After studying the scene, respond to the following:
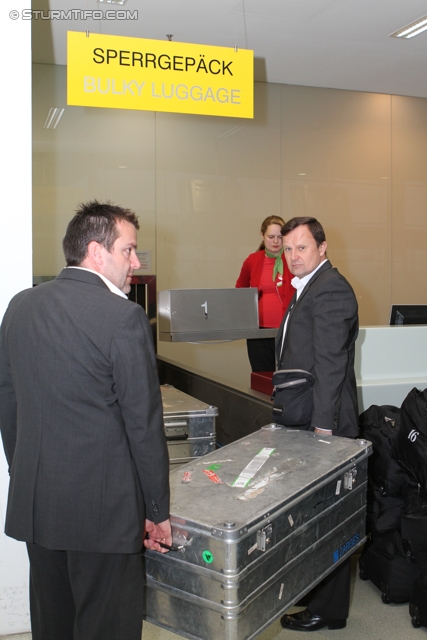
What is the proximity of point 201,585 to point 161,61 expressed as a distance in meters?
2.67

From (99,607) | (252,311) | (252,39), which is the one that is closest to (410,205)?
(252,39)

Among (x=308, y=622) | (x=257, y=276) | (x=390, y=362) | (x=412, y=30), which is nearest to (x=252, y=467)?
(x=308, y=622)

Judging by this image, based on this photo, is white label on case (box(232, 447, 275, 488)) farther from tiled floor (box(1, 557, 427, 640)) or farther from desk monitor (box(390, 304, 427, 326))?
desk monitor (box(390, 304, 427, 326))

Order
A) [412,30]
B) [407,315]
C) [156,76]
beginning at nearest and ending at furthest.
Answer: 1. [156,76]
2. [407,315]
3. [412,30]

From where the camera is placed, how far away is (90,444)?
1522mm

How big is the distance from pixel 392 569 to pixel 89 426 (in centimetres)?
176

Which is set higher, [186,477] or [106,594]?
[186,477]

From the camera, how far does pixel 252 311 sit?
129 inches

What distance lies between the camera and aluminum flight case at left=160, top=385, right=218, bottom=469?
2.61 m

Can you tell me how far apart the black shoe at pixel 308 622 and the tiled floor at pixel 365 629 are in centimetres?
2

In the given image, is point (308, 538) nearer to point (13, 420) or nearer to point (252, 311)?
point (13, 420)

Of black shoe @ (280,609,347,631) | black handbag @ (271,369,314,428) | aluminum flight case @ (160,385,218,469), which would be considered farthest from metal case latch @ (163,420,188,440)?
black shoe @ (280,609,347,631)

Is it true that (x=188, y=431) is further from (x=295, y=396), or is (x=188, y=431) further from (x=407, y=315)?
(x=407, y=315)

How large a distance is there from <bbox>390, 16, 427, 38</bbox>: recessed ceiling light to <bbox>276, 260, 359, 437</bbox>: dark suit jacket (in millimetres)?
3204
